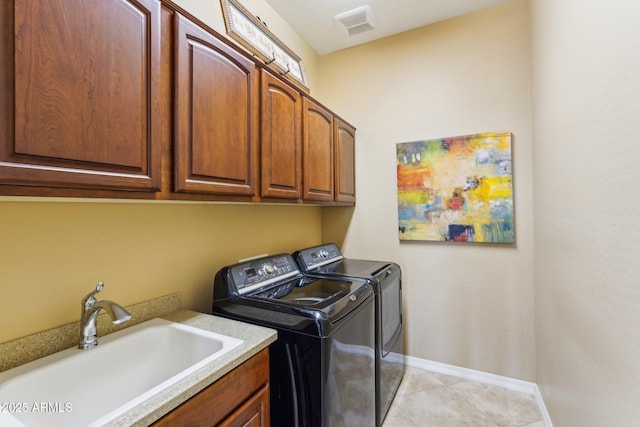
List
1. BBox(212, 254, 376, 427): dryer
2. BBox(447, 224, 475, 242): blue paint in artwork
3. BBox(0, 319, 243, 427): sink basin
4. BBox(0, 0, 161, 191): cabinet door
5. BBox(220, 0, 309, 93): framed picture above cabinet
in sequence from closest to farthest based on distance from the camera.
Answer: BBox(0, 0, 161, 191): cabinet door → BBox(0, 319, 243, 427): sink basin → BBox(212, 254, 376, 427): dryer → BBox(220, 0, 309, 93): framed picture above cabinet → BBox(447, 224, 475, 242): blue paint in artwork

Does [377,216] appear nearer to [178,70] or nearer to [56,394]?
[178,70]

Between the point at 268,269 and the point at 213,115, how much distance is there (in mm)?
905

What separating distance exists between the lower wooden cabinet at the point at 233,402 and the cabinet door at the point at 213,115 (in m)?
0.68

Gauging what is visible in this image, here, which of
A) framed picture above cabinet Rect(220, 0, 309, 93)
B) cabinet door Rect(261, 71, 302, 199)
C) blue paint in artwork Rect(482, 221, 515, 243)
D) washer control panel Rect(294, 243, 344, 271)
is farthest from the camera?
blue paint in artwork Rect(482, 221, 515, 243)

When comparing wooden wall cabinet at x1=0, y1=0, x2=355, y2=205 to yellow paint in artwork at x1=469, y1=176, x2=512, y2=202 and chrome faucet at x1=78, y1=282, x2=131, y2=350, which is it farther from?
yellow paint in artwork at x1=469, y1=176, x2=512, y2=202

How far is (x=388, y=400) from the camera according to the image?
1.97 metres

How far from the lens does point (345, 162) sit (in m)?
2.48

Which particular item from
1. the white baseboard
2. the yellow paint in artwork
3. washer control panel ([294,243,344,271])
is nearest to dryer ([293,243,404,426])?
washer control panel ([294,243,344,271])

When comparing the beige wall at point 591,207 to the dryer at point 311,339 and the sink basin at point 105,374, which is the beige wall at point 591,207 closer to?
the dryer at point 311,339

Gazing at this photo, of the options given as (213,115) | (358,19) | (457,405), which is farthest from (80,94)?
(457,405)

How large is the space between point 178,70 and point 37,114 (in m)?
0.47

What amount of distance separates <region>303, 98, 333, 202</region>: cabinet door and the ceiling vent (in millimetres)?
766

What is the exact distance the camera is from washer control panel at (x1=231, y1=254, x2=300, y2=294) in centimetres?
150

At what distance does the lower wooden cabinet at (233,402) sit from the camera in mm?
823
